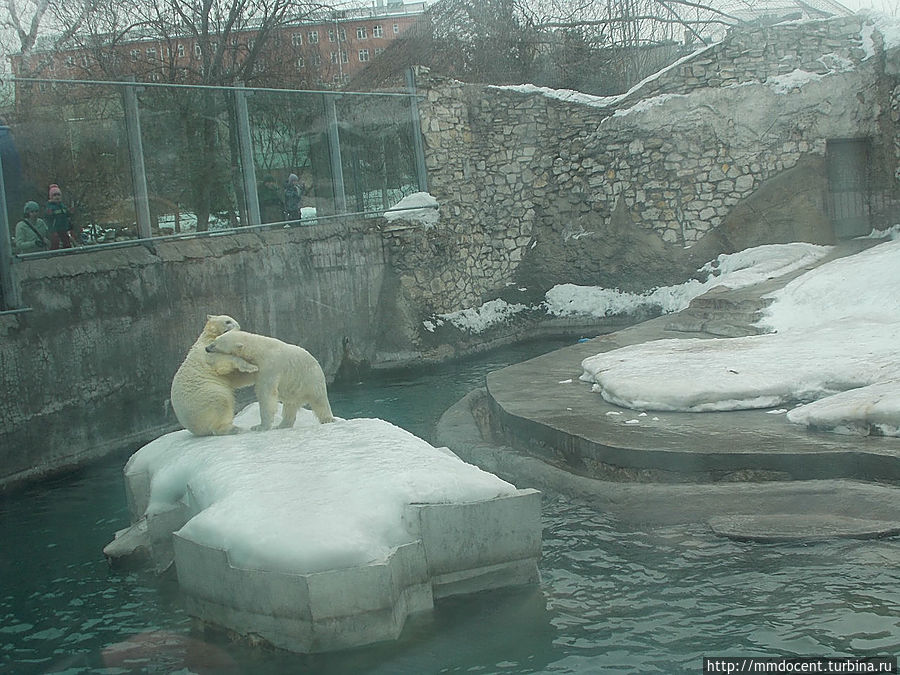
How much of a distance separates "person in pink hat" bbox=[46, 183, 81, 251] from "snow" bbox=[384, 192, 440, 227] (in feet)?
17.1

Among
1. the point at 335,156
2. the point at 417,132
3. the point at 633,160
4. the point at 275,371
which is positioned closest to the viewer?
the point at 275,371

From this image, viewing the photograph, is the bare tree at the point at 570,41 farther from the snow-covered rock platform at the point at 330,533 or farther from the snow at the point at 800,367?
the snow-covered rock platform at the point at 330,533

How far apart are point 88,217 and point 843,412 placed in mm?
7378

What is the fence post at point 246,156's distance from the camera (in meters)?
11.4

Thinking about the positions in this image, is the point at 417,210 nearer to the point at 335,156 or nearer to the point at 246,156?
the point at 335,156

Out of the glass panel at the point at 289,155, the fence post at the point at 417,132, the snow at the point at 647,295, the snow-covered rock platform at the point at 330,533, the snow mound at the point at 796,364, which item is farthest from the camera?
the fence post at the point at 417,132

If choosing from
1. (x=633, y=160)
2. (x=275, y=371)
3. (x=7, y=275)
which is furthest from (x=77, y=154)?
(x=633, y=160)

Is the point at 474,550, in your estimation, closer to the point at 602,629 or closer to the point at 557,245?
the point at 602,629

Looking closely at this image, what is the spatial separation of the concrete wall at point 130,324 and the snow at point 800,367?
454cm

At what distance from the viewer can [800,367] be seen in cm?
706

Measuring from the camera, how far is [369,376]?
1273cm

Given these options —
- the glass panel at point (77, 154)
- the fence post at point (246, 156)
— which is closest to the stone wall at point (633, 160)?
the fence post at point (246, 156)

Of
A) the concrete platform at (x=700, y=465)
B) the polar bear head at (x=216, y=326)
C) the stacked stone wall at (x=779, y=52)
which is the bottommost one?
the concrete platform at (x=700, y=465)

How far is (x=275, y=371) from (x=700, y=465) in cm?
281
